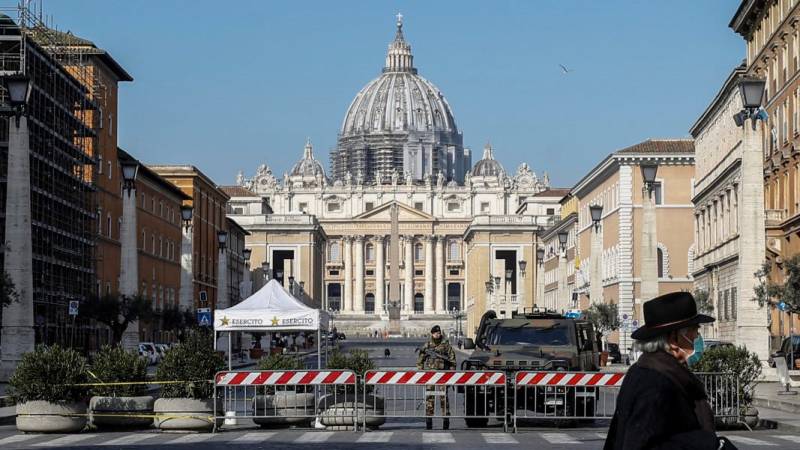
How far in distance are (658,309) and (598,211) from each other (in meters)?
44.5

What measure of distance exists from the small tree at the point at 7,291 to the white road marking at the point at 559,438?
16433 mm

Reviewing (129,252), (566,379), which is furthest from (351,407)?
(129,252)

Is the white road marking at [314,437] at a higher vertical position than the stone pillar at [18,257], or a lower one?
lower

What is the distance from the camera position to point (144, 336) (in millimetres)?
85000

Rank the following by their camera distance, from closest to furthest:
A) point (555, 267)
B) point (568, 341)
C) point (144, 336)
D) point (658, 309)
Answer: point (658, 309)
point (568, 341)
point (144, 336)
point (555, 267)

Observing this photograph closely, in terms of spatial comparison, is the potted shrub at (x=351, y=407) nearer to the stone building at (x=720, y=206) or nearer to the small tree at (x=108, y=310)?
the stone building at (x=720, y=206)

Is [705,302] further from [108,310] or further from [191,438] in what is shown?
[191,438]

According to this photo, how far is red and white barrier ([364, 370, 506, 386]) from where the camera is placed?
2430 centimetres

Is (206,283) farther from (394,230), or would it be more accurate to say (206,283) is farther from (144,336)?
(394,230)

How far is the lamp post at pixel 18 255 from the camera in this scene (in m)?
36.0

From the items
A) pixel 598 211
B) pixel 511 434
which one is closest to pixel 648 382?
pixel 511 434

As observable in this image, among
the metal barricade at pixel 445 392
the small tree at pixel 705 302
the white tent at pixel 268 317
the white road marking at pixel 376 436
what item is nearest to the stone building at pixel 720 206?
the small tree at pixel 705 302

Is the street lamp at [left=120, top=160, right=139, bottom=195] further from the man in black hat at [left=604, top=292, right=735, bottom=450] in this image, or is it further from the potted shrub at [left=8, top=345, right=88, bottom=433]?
the man in black hat at [left=604, top=292, right=735, bottom=450]

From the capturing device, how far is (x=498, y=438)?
74.8 feet
